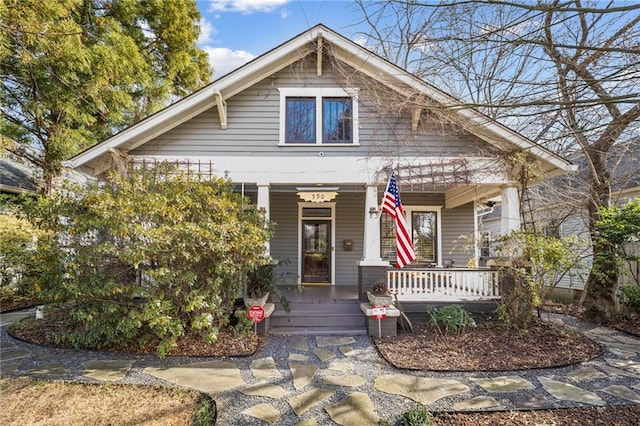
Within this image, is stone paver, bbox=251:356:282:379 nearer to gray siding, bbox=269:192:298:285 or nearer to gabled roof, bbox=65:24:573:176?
gray siding, bbox=269:192:298:285

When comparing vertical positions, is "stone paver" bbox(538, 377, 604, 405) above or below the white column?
below

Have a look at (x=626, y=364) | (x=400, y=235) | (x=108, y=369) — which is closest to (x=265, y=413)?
(x=108, y=369)

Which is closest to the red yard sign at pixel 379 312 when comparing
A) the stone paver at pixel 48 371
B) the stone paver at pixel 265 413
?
the stone paver at pixel 265 413

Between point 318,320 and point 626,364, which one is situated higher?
point 318,320

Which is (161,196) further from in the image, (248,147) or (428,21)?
(428,21)

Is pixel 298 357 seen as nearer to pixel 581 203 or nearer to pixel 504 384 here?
pixel 504 384

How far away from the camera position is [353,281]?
10.2m

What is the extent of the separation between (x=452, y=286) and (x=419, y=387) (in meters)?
3.43

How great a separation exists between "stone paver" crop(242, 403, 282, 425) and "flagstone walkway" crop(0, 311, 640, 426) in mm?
10

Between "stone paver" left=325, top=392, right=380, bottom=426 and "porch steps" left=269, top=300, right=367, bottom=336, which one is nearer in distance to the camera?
"stone paver" left=325, top=392, right=380, bottom=426

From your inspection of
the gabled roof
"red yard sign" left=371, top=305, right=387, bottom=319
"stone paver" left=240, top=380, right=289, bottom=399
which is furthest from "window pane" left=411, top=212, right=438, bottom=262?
"stone paver" left=240, top=380, right=289, bottom=399

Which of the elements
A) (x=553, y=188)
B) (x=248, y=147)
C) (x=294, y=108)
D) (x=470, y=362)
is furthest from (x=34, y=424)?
(x=553, y=188)

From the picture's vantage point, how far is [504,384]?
433cm

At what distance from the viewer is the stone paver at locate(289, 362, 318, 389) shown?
14.4 feet
